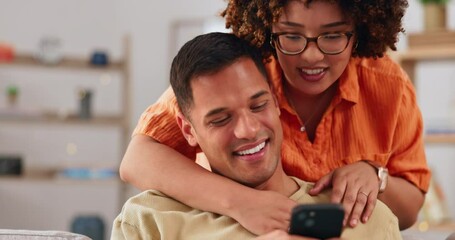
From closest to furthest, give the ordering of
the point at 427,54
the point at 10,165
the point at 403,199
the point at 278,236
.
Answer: the point at 278,236 < the point at 403,199 < the point at 427,54 < the point at 10,165

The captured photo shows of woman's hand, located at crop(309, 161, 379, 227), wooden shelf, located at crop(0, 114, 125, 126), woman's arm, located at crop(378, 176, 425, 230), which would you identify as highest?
woman's hand, located at crop(309, 161, 379, 227)

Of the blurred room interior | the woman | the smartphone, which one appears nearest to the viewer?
the smartphone

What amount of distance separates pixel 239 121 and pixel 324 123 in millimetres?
411

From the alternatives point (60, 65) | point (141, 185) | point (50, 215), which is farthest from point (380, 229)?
point (50, 215)

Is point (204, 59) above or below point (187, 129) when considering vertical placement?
above

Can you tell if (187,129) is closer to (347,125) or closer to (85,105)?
(347,125)

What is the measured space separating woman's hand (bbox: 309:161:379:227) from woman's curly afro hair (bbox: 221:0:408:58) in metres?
0.30

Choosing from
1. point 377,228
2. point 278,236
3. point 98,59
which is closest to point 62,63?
point 98,59

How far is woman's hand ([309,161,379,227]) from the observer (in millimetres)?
1516

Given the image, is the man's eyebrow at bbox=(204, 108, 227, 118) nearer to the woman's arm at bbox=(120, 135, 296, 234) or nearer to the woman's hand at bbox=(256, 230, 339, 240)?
the woman's arm at bbox=(120, 135, 296, 234)

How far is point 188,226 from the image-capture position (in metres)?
1.52

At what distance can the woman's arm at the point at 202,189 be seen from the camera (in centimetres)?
145

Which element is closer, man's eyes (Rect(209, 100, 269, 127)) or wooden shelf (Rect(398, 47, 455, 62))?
man's eyes (Rect(209, 100, 269, 127))

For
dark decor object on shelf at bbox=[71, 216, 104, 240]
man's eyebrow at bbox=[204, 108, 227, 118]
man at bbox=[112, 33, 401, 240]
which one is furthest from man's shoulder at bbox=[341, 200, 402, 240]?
dark decor object on shelf at bbox=[71, 216, 104, 240]
